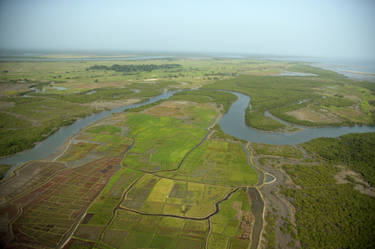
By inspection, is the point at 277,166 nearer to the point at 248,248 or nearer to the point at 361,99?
the point at 248,248

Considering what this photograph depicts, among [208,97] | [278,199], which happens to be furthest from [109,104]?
[278,199]

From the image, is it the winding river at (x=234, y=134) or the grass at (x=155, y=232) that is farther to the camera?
the winding river at (x=234, y=134)

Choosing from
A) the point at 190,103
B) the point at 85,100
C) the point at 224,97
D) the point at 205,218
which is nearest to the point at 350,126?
the point at 224,97

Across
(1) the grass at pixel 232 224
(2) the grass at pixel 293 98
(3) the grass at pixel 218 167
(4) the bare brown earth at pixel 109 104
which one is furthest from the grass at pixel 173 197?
(4) the bare brown earth at pixel 109 104

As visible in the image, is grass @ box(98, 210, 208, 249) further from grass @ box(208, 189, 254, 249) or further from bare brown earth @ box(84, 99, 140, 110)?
bare brown earth @ box(84, 99, 140, 110)

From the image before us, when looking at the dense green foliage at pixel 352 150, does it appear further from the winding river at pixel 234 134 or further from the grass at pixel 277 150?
the winding river at pixel 234 134

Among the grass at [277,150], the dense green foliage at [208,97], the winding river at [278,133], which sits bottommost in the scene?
the grass at [277,150]
